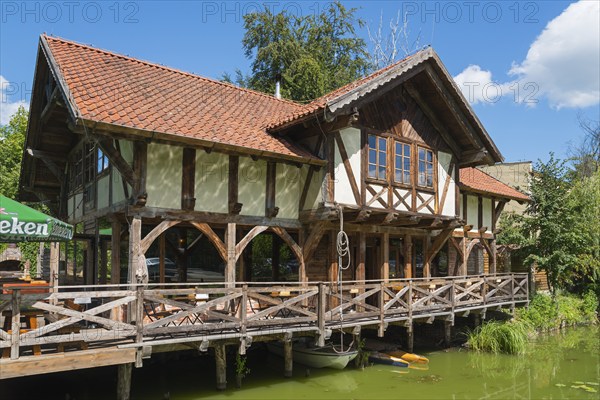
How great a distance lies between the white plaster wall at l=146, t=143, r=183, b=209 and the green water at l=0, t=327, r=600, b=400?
4.15 metres

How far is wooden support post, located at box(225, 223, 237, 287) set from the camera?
1202 cm

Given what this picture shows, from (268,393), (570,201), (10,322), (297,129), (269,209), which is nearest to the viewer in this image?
(10,322)

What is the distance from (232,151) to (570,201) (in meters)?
14.8

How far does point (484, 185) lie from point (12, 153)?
27107 mm

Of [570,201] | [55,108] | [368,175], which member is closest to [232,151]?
[368,175]

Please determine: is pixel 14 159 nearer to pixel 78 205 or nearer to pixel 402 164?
pixel 78 205

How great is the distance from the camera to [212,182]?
40.2 feet

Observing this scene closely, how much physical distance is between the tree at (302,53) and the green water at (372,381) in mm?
19151

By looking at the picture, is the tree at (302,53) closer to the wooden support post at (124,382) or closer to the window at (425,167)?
the window at (425,167)

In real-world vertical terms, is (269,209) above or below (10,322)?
above

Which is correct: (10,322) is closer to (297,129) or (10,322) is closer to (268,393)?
(268,393)

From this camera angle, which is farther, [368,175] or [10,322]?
[368,175]

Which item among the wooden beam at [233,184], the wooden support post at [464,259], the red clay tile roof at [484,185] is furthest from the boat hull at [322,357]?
the red clay tile roof at [484,185]

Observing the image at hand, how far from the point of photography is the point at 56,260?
15469 millimetres
